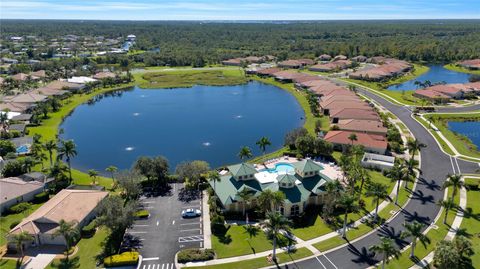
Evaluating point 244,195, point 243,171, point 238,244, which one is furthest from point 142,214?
point 243,171

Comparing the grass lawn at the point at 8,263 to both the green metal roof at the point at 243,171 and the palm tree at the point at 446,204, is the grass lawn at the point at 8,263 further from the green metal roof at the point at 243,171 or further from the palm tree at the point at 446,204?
the palm tree at the point at 446,204

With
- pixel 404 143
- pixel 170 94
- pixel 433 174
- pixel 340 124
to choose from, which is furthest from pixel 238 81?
pixel 433 174

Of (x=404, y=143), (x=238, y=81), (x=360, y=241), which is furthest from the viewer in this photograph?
(x=238, y=81)

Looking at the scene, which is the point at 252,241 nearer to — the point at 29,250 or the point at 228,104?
the point at 29,250

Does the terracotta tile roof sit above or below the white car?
above

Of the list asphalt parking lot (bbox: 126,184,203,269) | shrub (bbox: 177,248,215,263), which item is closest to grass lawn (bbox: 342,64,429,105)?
asphalt parking lot (bbox: 126,184,203,269)

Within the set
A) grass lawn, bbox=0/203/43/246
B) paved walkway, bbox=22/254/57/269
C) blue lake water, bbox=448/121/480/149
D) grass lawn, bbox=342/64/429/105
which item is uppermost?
grass lawn, bbox=342/64/429/105

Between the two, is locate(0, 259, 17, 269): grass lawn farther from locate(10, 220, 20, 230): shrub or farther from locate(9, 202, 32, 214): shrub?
locate(9, 202, 32, 214): shrub
